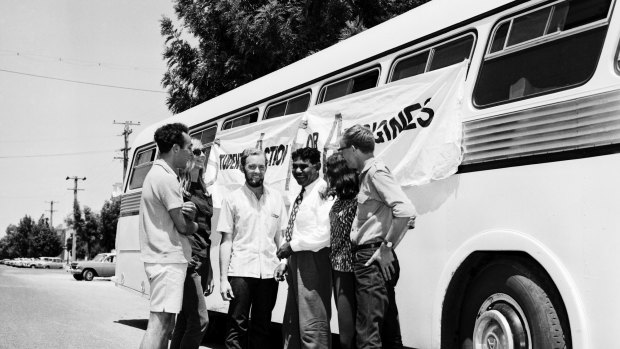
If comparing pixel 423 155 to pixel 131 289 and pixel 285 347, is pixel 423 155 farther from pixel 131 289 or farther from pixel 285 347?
pixel 131 289

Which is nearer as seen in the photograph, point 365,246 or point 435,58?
point 365,246

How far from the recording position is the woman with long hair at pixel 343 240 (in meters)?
4.74

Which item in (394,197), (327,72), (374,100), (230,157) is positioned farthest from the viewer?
(230,157)

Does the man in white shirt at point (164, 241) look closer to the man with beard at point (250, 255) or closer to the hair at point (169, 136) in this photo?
the hair at point (169, 136)

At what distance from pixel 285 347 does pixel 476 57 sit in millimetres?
2596

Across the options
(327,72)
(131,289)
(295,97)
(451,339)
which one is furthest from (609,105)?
(131,289)

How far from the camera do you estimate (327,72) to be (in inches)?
273

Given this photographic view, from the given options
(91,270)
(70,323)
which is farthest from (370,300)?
(91,270)

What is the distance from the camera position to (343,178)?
507 cm

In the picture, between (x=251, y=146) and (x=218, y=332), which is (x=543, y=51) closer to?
(x=251, y=146)

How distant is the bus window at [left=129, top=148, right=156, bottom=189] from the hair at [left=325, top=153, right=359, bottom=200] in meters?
6.74

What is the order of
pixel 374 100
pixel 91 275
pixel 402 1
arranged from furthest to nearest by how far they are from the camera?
1. pixel 91 275
2. pixel 402 1
3. pixel 374 100

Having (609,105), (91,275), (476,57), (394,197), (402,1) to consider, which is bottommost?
(91,275)

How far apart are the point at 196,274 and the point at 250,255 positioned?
0.47 m
